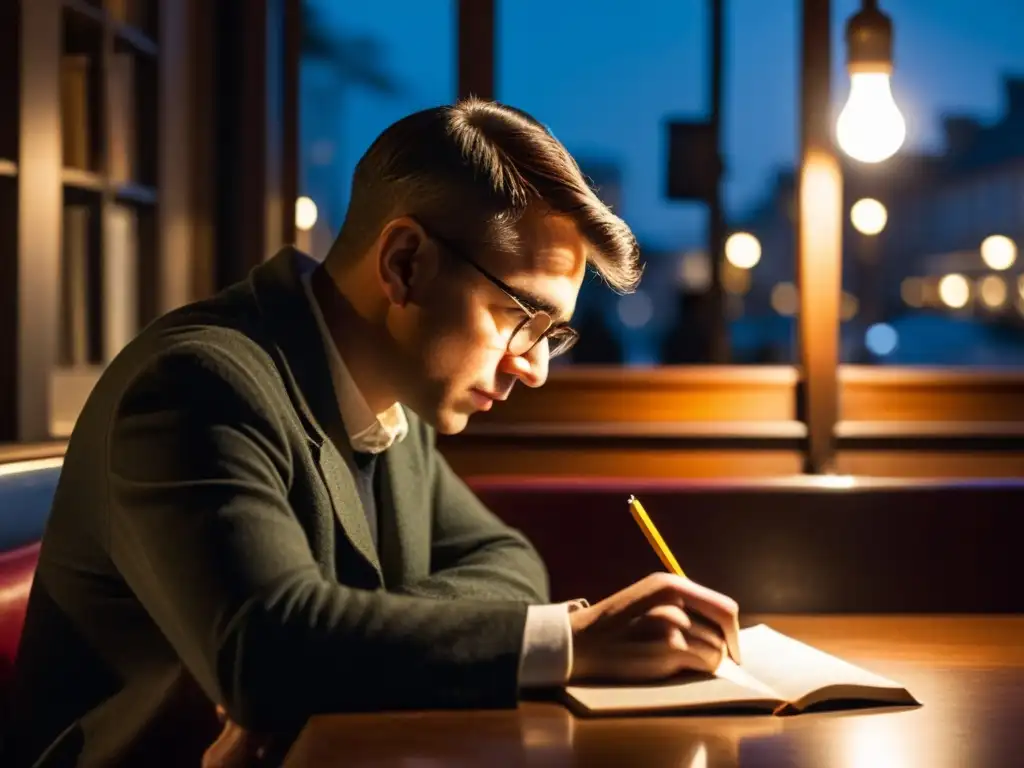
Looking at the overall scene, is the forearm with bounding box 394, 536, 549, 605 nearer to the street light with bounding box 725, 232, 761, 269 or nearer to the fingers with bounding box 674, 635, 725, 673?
the fingers with bounding box 674, 635, 725, 673

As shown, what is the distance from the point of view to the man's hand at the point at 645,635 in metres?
1.21

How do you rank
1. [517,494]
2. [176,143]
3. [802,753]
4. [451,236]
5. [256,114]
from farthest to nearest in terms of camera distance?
1. [256,114]
2. [176,143]
3. [517,494]
4. [451,236]
5. [802,753]

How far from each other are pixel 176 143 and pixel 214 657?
95.4 inches

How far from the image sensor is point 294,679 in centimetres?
112

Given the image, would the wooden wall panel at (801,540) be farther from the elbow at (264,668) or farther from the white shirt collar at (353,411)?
the elbow at (264,668)

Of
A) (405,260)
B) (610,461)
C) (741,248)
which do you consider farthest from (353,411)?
(741,248)

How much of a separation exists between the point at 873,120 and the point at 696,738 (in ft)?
7.85

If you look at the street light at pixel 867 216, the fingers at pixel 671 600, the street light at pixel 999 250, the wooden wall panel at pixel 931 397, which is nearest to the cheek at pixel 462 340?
the fingers at pixel 671 600

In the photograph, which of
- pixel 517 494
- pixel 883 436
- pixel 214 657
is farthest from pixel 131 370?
pixel 883 436

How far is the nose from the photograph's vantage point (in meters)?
1.53

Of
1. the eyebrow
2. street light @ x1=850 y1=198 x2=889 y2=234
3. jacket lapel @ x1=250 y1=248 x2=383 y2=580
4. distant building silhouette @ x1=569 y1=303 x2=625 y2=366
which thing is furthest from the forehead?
street light @ x1=850 y1=198 x2=889 y2=234

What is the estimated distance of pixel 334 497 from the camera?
1422 millimetres

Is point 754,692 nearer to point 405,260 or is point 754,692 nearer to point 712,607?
point 712,607

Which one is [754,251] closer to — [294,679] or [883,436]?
[883,436]
